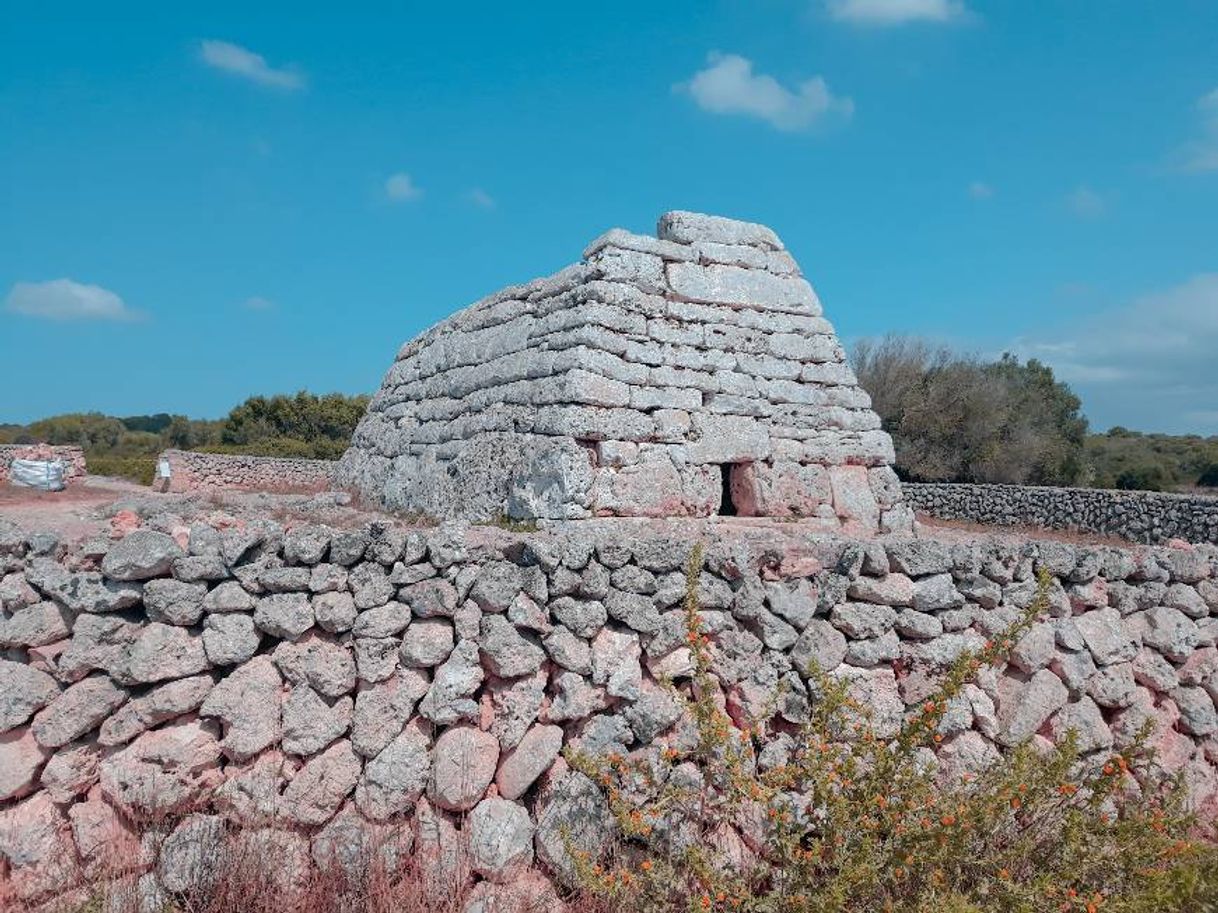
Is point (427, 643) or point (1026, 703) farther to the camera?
point (1026, 703)

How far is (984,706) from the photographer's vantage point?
13.3ft

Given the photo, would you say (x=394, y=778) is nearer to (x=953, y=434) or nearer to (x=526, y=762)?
(x=526, y=762)

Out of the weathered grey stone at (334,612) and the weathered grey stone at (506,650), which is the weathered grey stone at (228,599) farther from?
the weathered grey stone at (506,650)

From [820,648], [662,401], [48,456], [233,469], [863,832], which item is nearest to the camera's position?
[863,832]

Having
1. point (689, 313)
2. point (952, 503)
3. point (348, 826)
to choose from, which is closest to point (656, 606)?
point (348, 826)

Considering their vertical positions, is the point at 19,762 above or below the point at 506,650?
below

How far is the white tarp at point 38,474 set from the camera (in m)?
14.2

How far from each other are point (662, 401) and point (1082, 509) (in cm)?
1424

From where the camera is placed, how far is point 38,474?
14.8 metres

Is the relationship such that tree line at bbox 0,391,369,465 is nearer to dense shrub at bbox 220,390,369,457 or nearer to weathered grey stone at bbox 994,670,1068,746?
dense shrub at bbox 220,390,369,457

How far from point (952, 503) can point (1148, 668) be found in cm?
1698

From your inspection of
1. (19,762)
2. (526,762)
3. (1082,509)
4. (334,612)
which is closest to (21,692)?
(19,762)

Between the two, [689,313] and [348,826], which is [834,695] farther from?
[689,313]

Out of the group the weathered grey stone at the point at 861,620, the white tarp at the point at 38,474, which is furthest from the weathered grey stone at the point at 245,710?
the white tarp at the point at 38,474
